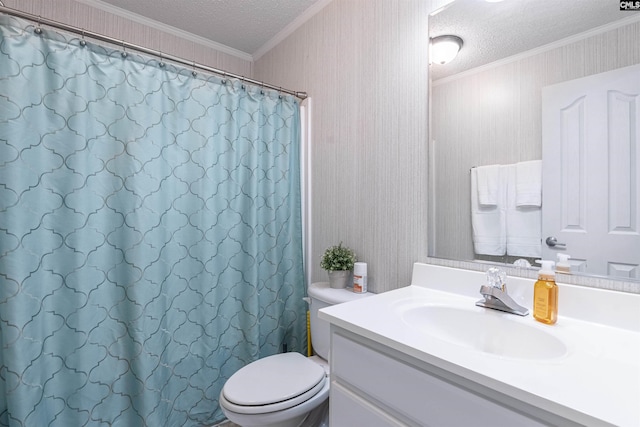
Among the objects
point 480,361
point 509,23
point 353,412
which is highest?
point 509,23

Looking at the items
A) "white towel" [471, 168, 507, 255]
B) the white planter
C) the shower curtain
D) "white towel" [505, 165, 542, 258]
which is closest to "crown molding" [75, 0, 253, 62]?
the shower curtain

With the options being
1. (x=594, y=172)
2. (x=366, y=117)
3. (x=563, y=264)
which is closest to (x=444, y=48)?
(x=366, y=117)

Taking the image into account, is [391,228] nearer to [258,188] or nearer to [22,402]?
[258,188]

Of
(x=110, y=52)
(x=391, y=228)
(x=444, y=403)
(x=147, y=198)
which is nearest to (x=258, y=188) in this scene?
(x=147, y=198)

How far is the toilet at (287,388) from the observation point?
3.61 ft

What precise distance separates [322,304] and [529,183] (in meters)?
0.98

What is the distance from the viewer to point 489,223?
1091 millimetres

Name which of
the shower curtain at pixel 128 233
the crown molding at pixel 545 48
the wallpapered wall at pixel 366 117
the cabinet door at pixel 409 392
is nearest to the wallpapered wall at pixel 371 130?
the wallpapered wall at pixel 366 117

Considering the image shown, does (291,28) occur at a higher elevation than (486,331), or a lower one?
higher

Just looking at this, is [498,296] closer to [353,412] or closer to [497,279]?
[497,279]

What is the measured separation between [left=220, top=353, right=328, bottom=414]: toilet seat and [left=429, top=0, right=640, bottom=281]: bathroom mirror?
0.72 metres

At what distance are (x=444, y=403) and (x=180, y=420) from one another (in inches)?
55.5

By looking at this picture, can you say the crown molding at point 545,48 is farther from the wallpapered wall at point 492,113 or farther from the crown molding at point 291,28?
the crown molding at point 291,28

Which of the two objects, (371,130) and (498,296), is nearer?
(498,296)
